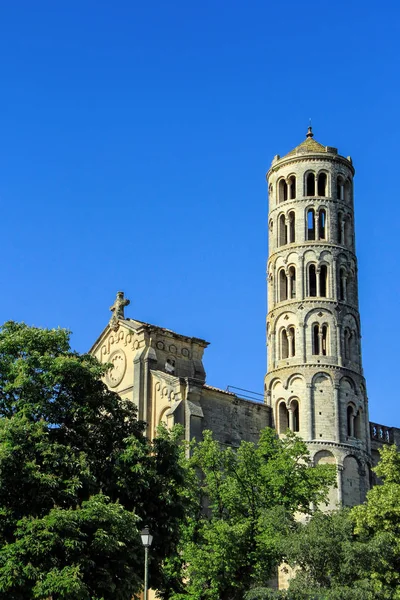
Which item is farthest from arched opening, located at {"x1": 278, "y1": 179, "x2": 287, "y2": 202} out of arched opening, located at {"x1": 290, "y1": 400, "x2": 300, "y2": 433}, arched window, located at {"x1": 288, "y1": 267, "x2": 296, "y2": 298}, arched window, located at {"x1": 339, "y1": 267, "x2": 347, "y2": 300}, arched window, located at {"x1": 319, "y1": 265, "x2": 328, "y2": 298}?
arched opening, located at {"x1": 290, "y1": 400, "x2": 300, "y2": 433}

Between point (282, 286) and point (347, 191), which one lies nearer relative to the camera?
point (282, 286)

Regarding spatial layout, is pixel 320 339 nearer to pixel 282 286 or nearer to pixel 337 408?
pixel 337 408

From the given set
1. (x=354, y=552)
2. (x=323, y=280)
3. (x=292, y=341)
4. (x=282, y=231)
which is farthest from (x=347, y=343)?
(x=354, y=552)

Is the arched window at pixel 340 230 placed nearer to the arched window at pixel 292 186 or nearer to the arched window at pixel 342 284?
the arched window at pixel 342 284

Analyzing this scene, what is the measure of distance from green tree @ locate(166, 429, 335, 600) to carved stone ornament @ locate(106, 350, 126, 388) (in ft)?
42.3

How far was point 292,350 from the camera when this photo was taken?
2352 inches

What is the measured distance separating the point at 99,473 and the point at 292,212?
3303 centimetres

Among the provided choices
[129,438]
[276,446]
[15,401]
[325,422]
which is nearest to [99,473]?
[129,438]

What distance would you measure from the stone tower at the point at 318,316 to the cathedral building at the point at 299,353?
0.06 metres

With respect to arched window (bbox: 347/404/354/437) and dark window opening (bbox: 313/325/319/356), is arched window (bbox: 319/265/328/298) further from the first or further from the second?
arched window (bbox: 347/404/354/437)

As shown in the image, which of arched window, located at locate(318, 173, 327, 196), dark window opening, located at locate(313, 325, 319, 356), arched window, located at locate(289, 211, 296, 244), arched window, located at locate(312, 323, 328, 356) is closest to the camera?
arched window, located at locate(312, 323, 328, 356)

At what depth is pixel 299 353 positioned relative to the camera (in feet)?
194

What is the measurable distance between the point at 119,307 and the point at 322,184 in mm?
15094

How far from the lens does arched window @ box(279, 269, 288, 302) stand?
61625 mm
